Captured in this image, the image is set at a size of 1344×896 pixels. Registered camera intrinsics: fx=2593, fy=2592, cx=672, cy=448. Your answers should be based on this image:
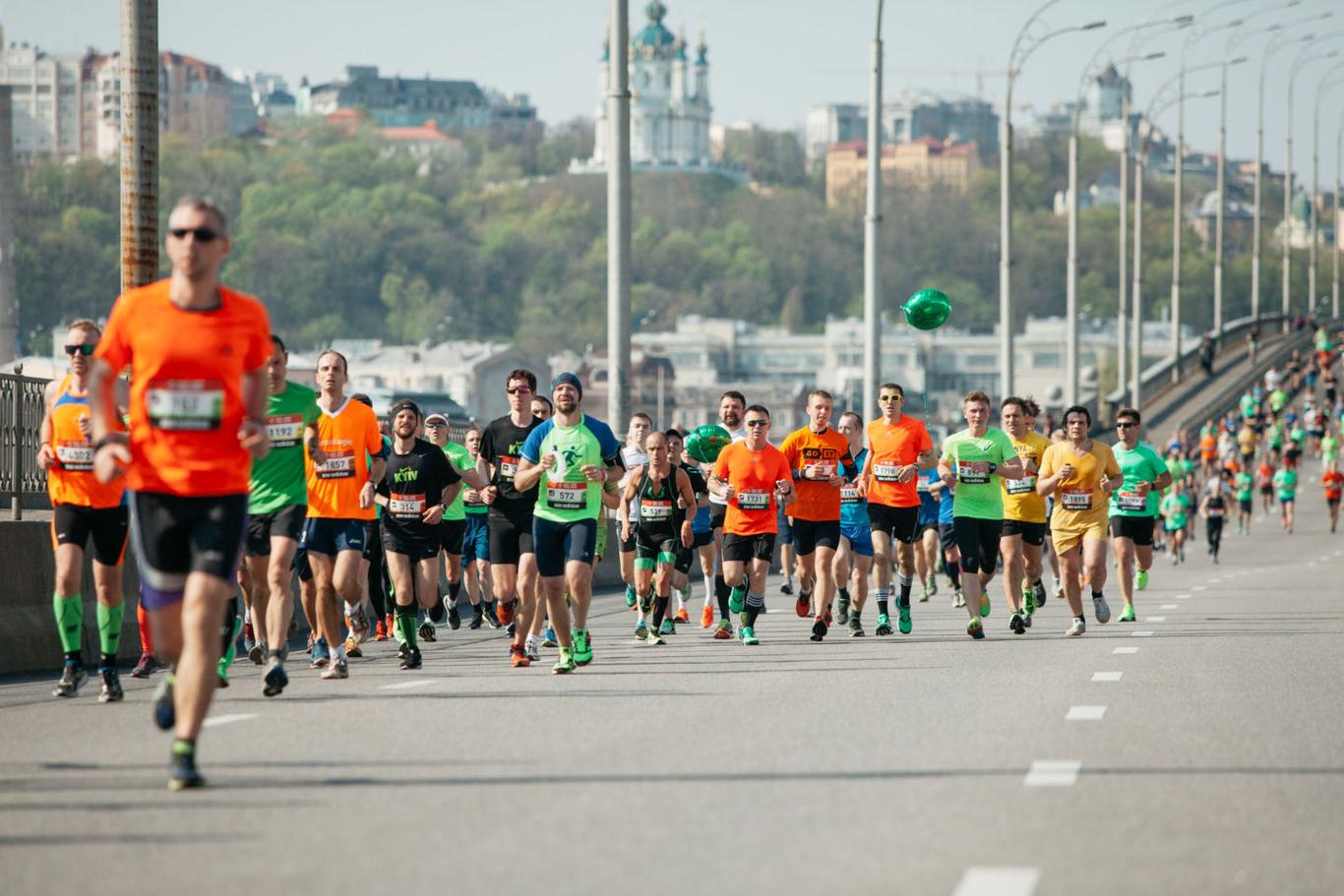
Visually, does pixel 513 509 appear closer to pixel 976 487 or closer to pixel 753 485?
pixel 753 485

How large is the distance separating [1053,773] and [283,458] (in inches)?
207

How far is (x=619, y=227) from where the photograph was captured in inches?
1032

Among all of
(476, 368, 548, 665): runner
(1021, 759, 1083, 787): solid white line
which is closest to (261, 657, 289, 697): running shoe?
(476, 368, 548, 665): runner

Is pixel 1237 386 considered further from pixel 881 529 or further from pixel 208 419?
pixel 208 419

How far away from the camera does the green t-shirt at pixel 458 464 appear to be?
2052 centimetres

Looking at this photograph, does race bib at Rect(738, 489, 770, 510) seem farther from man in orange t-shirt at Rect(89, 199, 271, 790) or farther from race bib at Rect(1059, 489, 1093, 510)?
man in orange t-shirt at Rect(89, 199, 271, 790)

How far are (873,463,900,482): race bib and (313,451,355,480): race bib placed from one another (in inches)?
217

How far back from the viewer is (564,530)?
48.0 feet

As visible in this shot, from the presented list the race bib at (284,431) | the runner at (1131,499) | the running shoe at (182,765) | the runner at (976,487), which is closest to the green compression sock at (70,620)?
the race bib at (284,431)

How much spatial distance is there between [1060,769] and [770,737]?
62.1 inches

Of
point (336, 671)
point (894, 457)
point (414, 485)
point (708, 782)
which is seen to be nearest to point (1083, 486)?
point (894, 457)

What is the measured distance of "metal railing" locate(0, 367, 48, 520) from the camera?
16.3 metres

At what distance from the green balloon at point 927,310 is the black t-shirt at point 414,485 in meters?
6.97

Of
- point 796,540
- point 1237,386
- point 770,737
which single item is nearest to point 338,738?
point 770,737
